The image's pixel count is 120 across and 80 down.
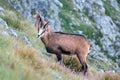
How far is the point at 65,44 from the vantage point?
14578 millimetres

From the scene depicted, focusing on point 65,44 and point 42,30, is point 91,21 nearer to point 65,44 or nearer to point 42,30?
point 65,44

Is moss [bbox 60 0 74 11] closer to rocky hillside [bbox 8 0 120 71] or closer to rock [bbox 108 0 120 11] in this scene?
rocky hillside [bbox 8 0 120 71]

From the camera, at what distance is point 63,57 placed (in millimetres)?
14922

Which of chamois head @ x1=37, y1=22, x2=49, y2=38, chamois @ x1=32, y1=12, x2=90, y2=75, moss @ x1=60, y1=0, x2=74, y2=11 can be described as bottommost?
moss @ x1=60, y1=0, x2=74, y2=11

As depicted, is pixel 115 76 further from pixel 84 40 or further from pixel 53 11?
pixel 53 11

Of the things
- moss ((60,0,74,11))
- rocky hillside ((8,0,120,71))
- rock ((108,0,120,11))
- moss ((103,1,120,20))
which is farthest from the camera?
rock ((108,0,120,11))

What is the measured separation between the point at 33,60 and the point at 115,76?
5.96 meters

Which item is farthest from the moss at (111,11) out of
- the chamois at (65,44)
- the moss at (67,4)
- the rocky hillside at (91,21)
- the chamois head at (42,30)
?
the chamois head at (42,30)

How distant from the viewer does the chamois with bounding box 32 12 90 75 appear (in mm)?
14344

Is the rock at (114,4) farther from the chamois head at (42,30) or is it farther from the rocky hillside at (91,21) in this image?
the chamois head at (42,30)

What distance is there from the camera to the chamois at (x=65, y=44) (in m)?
14.3

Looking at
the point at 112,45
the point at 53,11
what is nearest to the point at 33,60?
the point at 53,11

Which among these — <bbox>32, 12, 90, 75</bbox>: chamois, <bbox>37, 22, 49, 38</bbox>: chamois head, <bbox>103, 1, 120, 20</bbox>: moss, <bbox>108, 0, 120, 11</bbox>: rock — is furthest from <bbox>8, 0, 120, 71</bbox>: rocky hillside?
<bbox>37, 22, 49, 38</bbox>: chamois head

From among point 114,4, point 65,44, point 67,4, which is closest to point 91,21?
point 67,4
